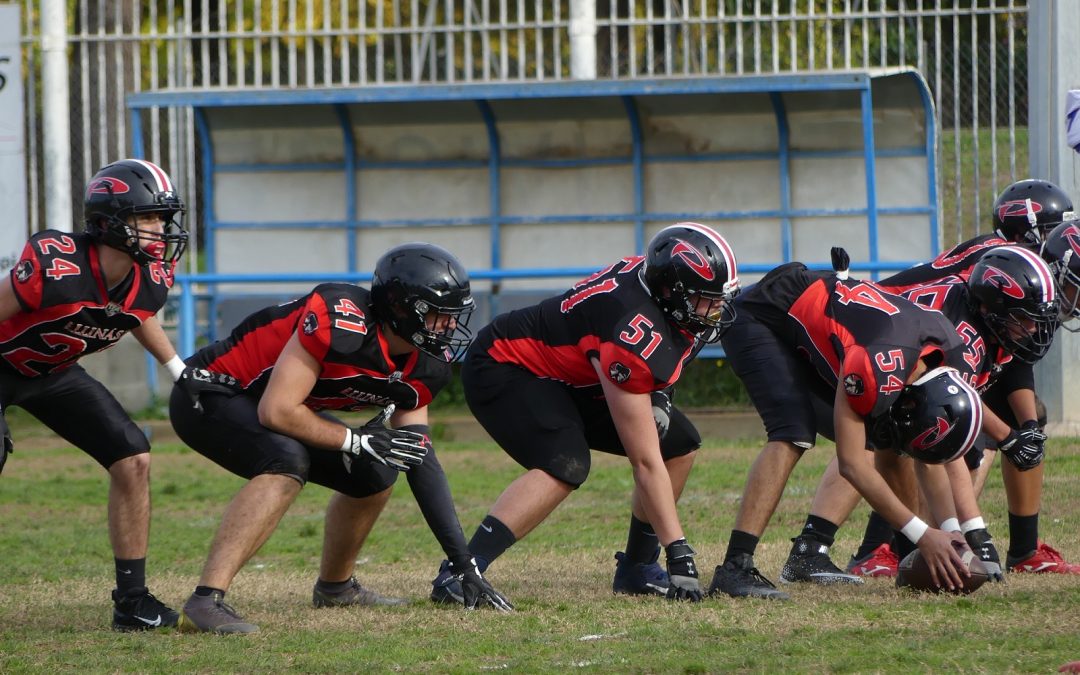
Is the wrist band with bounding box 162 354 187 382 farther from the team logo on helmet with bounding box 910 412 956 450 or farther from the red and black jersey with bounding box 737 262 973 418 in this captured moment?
the team logo on helmet with bounding box 910 412 956 450

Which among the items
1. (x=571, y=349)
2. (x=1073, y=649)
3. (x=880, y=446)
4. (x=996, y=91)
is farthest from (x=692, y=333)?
(x=996, y=91)

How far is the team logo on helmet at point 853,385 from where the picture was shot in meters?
5.85

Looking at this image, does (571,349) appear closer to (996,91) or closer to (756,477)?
(756,477)

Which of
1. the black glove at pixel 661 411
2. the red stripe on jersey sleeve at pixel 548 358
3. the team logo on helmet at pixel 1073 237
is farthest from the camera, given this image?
the team logo on helmet at pixel 1073 237

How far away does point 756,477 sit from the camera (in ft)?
21.2

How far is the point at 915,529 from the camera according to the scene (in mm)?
6008

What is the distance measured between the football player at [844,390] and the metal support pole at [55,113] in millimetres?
8947

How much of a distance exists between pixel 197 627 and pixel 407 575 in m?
1.91

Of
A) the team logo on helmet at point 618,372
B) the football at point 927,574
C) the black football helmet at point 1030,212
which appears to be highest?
the black football helmet at point 1030,212

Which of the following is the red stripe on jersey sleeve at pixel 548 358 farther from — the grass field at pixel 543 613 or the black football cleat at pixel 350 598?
the black football cleat at pixel 350 598

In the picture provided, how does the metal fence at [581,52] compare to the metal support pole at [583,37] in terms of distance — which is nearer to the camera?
the metal fence at [581,52]

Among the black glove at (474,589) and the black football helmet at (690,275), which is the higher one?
the black football helmet at (690,275)

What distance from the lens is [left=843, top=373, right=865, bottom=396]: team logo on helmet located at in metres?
5.85

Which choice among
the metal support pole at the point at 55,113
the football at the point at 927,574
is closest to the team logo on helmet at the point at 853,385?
the football at the point at 927,574
